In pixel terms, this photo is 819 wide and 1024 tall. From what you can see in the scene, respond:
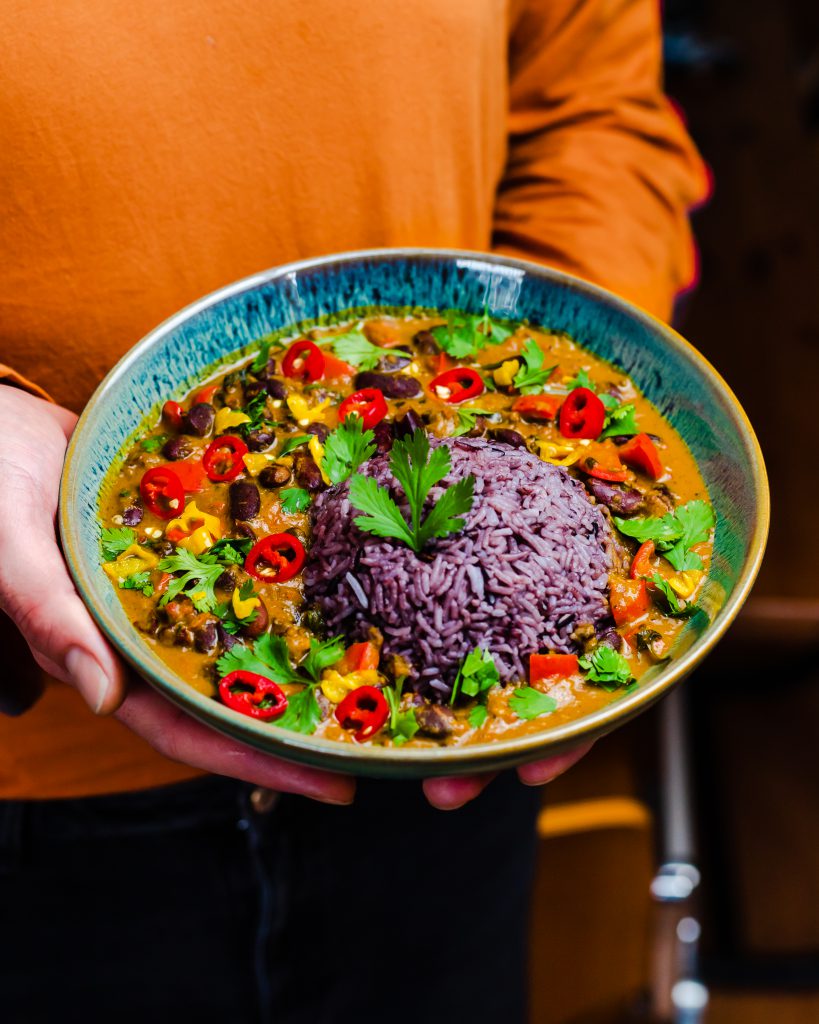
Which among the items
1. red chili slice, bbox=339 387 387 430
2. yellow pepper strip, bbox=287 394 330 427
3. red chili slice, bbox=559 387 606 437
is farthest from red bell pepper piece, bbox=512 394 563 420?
yellow pepper strip, bbox=287 394 330 427

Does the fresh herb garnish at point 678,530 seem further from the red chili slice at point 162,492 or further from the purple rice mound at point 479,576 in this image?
the red chili slice at point 162,492

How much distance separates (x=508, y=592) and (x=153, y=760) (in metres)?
0.96


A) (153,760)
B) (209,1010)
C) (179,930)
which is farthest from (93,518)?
(209,1010)

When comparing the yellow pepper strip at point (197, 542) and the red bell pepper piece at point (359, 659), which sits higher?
the yellow pepper strip at point (197, 542)

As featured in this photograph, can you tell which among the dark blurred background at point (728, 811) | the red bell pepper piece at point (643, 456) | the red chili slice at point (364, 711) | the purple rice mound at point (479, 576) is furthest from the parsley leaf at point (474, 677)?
the dark blurred background at point (728, 811)

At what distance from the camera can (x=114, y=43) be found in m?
1.83

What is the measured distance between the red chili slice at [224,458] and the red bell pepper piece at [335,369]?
26 centimetres

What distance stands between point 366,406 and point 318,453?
0.47 ft

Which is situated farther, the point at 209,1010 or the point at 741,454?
the point at 209,1010

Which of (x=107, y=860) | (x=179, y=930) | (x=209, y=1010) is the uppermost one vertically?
(x=107, y=860)

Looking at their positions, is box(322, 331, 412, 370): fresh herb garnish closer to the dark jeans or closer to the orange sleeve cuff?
the orange sleeve cuff

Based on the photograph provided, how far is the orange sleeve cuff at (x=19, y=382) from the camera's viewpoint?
1.89 metres

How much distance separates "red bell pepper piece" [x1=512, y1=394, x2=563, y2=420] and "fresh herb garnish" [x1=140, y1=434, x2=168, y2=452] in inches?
28.9

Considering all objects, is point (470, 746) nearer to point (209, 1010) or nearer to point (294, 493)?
point (294, 493)
